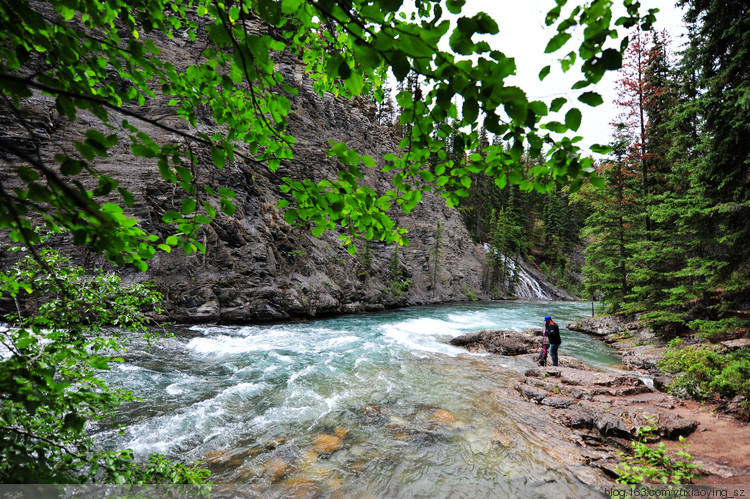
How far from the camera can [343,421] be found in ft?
21.5

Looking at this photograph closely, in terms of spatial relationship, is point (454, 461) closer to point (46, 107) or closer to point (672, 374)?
point (672, 374)

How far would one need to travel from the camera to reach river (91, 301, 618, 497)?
4.83 meters

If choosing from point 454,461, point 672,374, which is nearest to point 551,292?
point 672,374

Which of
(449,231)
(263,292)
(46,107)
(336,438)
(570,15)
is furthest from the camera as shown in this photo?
(449,231)

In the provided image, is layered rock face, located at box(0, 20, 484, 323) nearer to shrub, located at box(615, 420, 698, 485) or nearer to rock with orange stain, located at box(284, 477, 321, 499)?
rock with orange stain, located at box(284, 477, 321, 499)

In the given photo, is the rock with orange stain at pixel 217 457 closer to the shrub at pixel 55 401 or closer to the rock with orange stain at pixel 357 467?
the rock with orange stain at pixel 357 467

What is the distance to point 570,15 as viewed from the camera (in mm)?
1400

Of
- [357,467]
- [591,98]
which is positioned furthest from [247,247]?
[591,98]

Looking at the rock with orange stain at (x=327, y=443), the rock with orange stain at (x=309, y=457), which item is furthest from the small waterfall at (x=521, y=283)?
the rock with orange stain at (x=309, y=457)

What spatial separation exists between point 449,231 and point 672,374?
35.1 m

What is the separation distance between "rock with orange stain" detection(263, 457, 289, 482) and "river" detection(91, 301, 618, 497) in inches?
1.0

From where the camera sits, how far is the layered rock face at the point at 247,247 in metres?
15.6

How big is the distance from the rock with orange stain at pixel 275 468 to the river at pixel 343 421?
2 centimetres

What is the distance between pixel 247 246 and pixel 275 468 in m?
15.0
